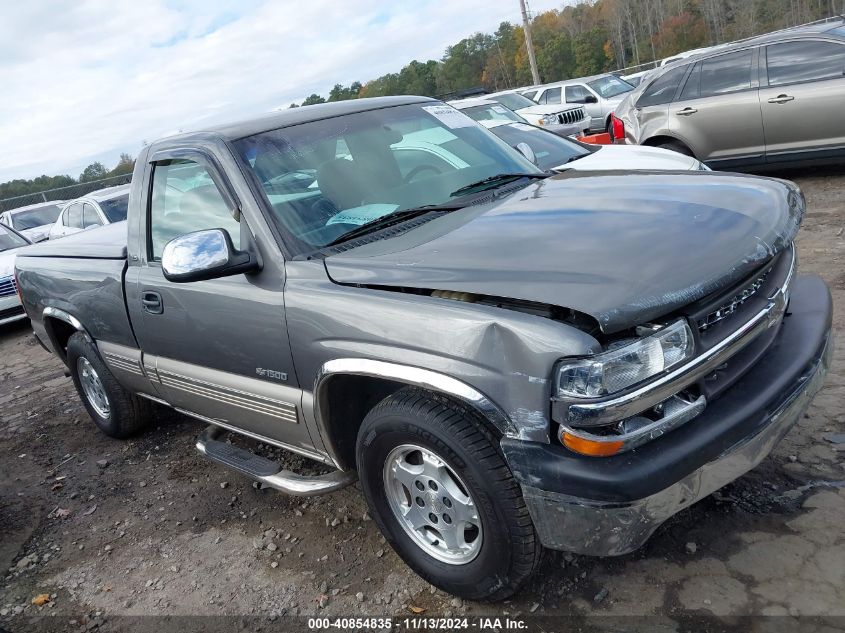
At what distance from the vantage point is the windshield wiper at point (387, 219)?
301cm

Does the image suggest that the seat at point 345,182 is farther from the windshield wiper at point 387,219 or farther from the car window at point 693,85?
the car window at point 693,85

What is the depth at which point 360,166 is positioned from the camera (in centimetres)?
333

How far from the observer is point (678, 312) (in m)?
2.25

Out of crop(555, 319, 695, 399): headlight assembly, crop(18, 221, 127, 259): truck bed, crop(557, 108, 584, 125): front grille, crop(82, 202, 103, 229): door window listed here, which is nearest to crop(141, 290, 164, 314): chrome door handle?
crop(18, 221, 127, 259): truck bed

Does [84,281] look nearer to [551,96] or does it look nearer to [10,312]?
[10,312]

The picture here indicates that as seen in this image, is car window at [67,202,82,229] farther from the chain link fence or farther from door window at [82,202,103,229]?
the chain link fence

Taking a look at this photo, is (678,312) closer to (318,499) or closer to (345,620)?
(345,620)

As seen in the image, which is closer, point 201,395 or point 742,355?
point 742,355

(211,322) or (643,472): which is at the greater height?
(211,322)

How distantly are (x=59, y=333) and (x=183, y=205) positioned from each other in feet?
7.08

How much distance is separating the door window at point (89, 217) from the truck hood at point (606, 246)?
1018cm

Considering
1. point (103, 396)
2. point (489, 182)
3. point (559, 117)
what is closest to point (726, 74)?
point (559, 117)

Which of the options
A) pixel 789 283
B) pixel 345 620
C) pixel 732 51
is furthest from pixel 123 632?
pixel 732 51

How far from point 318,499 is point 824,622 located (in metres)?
2.35
